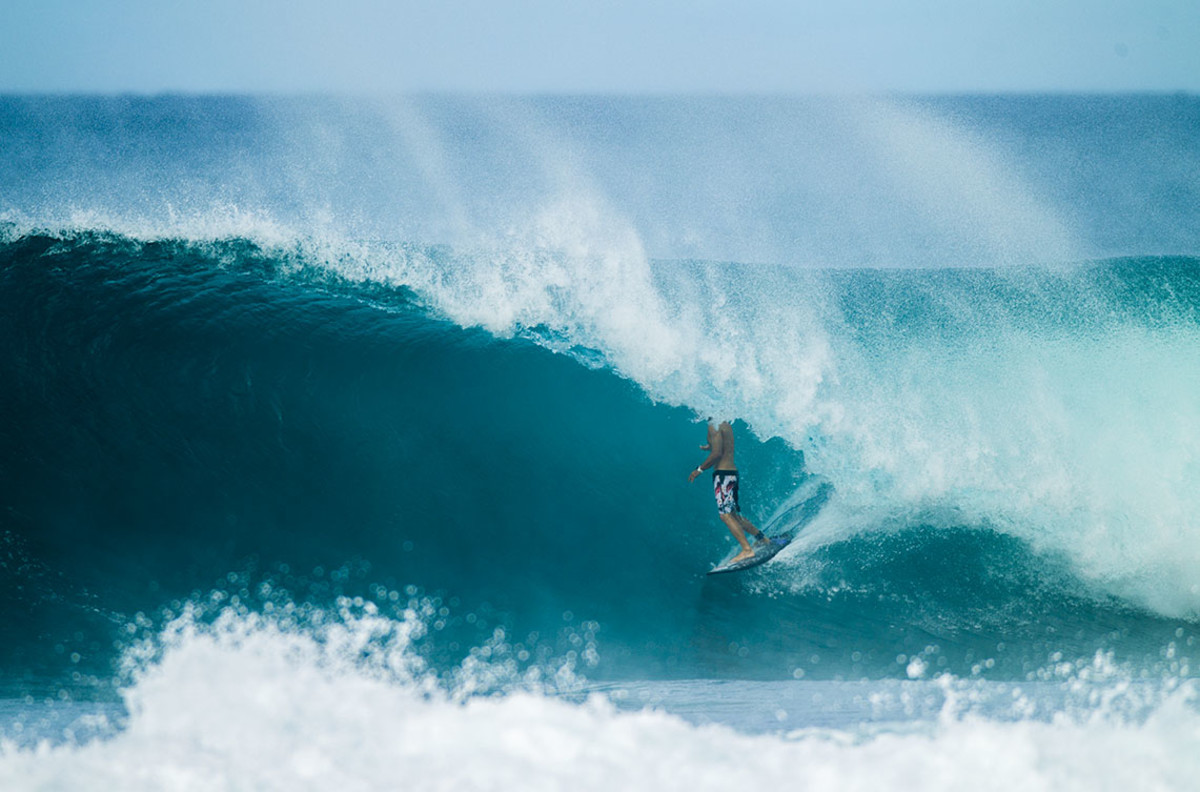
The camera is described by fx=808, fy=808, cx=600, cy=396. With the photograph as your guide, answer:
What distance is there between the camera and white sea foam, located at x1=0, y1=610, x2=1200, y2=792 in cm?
316

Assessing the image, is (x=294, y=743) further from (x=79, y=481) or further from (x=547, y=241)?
(x=547, y=241)

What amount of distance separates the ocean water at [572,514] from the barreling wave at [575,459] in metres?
0.03

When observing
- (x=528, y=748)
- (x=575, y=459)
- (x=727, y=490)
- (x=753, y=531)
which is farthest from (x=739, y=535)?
(x=528, y=748)

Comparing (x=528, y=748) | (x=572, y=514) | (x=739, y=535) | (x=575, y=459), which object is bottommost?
(x=528, y=748)

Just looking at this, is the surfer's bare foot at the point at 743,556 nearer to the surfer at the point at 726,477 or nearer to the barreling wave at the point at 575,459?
the surfer at the point at 726,477

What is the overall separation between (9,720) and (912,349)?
25.4 ft

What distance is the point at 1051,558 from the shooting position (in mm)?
5621

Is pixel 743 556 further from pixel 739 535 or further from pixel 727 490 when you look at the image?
pixel 727 490

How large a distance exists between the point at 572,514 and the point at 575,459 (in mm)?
690

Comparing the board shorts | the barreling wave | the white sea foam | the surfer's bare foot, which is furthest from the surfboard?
the white sea foam

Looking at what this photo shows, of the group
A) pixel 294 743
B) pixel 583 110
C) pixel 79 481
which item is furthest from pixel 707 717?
pixel 583 110

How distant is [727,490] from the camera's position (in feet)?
17.4

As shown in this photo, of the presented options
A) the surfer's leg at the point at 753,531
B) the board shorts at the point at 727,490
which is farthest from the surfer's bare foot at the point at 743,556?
the board shorts at the point at 727,490

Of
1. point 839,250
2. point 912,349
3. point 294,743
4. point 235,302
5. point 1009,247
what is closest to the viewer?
point 294,743
